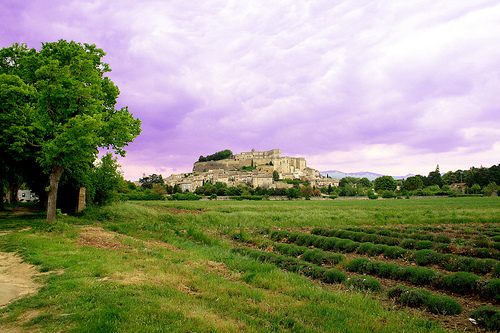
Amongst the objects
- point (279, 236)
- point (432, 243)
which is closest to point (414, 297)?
point (432, 243)

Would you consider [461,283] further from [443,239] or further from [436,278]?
[443,239]

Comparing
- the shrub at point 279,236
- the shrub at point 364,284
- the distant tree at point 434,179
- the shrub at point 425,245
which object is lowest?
the shrub at point 279,236

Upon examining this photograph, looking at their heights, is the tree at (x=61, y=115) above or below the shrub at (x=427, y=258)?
above

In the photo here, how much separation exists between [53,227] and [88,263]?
9917mm

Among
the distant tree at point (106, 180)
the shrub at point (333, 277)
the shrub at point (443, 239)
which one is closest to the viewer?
the shrub at point (333, 277)

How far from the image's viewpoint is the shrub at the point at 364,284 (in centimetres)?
928

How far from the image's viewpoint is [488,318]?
6.79m

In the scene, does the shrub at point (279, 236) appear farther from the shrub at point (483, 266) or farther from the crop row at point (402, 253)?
the shrub at point (483, 266)

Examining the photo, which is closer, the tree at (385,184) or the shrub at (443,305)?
the shrub at (443,305)

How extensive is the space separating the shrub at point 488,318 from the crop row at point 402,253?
464 cm

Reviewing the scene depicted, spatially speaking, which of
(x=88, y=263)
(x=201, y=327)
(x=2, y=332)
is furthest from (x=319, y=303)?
(x=88, y=263)

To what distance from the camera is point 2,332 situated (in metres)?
5.15

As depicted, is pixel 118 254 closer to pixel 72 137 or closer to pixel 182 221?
pixel 72 137

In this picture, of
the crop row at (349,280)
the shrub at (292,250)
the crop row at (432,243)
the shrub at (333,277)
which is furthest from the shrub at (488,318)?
the shrub at (292,250)
